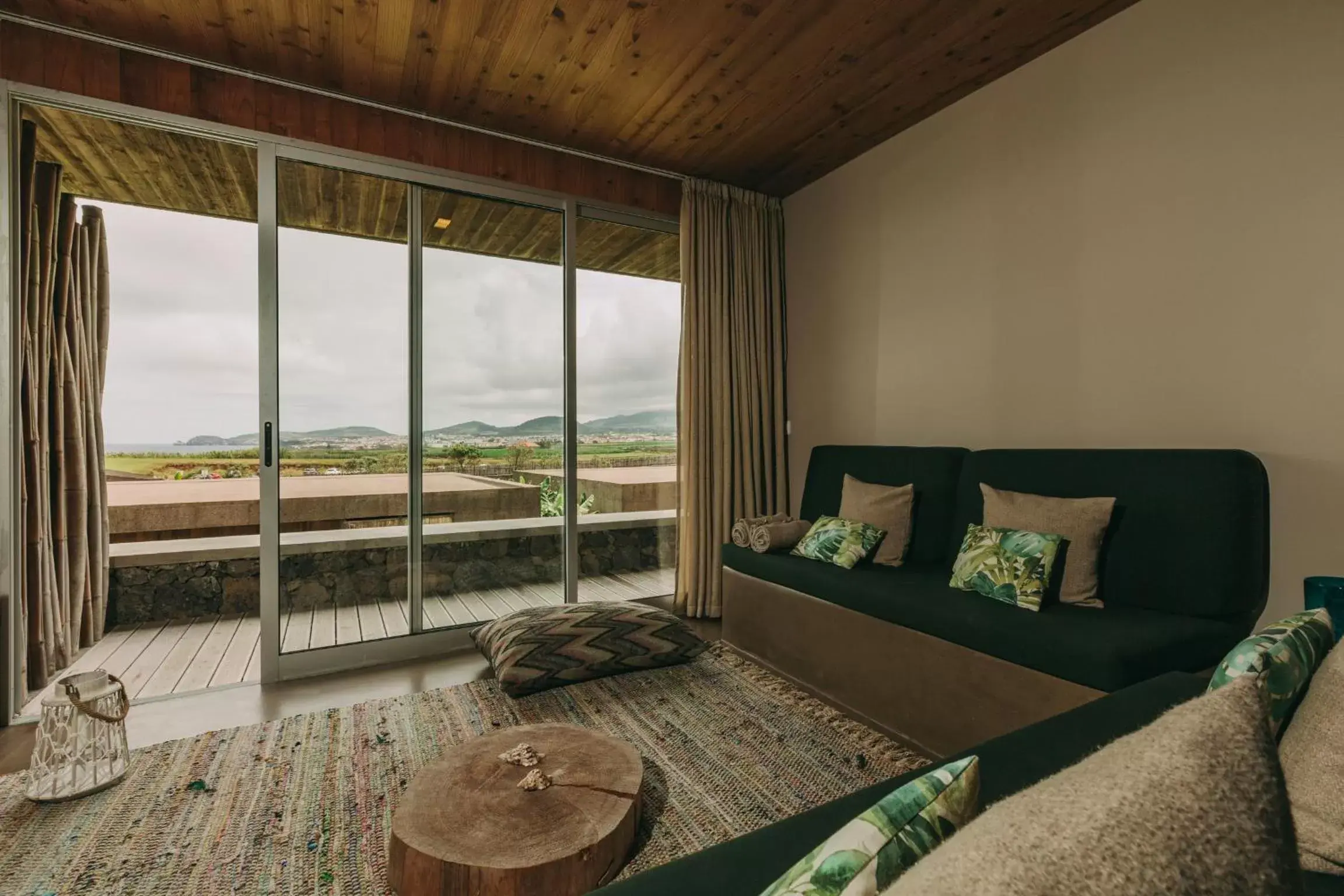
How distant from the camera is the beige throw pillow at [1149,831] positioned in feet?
1.25

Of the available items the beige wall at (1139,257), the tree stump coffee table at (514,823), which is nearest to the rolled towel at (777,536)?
the beige wall at (1139,257)

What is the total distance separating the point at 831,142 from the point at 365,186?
2495 millimetres

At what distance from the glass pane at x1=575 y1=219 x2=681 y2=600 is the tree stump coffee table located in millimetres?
2209

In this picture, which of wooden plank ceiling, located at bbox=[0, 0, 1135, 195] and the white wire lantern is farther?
wooden plank ceiling, located at bbox=[0, 0, 1135, 195]

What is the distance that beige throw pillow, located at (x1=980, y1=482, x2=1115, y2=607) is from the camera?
2221 mm

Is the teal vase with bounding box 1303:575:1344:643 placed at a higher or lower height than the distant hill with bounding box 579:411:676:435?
lower

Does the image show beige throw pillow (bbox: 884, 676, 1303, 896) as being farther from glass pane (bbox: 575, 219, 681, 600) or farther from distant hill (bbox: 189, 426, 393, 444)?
glass pane (bbox: 575, 219, 681, 600)

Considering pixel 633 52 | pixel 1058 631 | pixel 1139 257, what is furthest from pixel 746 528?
pixel 633 52

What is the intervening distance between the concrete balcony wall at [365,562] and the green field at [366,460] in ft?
1.03

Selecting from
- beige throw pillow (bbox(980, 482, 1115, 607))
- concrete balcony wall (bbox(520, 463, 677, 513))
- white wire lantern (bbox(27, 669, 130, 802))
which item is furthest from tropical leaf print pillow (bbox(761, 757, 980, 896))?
concrete balcony wall (bbox(520, 463, 677, 513))

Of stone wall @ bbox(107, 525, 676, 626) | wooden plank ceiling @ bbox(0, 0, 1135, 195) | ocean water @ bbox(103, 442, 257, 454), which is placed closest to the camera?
wooden plank ceiling @ bbox(0, 0, 1135, 195)

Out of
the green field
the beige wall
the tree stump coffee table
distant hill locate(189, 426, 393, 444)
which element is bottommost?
the tree stump coffee table

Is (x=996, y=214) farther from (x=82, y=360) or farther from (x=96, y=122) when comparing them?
(x=82, y=360)

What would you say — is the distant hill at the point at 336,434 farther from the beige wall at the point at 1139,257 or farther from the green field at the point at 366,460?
the beige wall at the point at 1139,257
